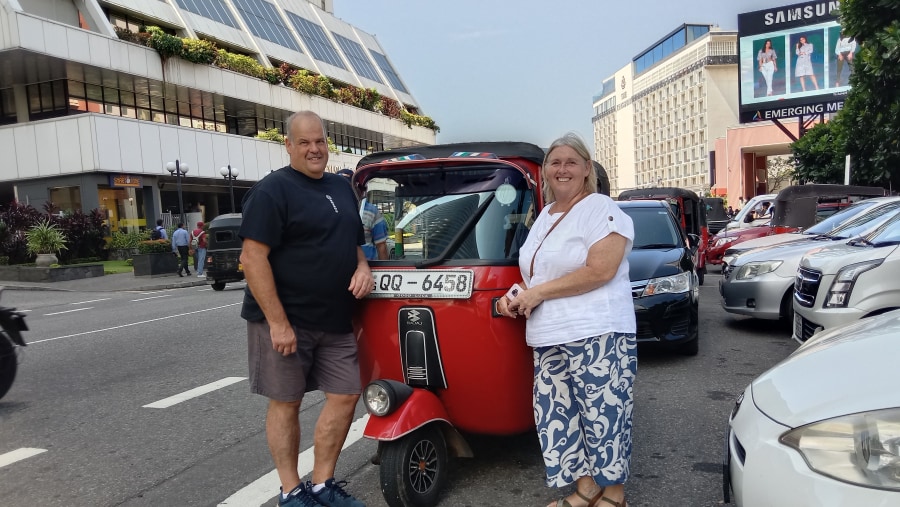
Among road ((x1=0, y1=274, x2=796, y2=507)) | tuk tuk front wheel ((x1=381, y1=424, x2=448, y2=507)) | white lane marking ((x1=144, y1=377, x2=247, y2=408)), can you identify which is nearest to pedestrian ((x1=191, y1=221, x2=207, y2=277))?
road ((x1=0, y1=274, x2=796, y2=507))

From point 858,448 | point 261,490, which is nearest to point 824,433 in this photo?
point 858,448

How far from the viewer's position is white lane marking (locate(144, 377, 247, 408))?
5.81m

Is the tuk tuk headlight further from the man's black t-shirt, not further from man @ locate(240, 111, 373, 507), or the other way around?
the man's black t-shirt

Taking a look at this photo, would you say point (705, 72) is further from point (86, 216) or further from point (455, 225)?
point (455, 225)

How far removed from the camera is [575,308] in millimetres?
2955

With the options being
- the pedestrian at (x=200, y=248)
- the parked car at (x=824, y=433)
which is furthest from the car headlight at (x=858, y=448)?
the pedestrian at (x=200, y=248)

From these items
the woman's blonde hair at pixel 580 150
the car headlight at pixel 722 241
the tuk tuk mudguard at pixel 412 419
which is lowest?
the car headlight at pixel 722 241

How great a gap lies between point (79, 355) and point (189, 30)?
28673mm

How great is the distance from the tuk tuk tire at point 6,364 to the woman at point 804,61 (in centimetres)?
3465

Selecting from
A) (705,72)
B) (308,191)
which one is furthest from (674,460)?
(705,72)

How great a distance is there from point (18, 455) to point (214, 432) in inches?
50.2

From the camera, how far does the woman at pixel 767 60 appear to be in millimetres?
32375

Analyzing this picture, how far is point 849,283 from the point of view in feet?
17.0

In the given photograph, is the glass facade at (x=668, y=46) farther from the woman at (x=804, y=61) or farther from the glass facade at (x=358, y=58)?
the woman at (x=804, y=61)
